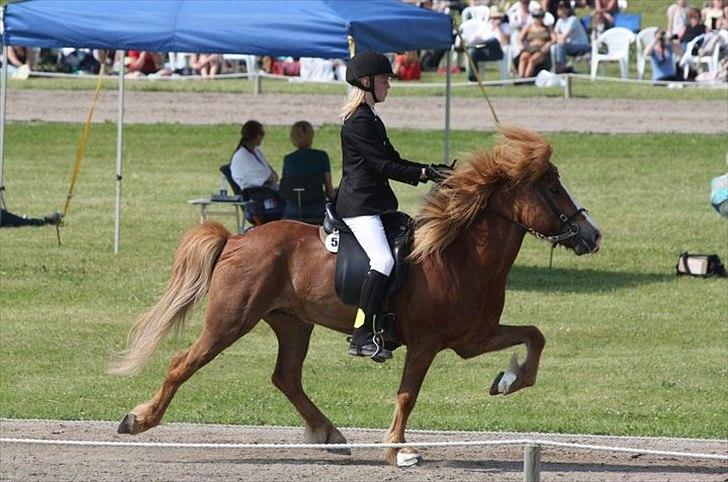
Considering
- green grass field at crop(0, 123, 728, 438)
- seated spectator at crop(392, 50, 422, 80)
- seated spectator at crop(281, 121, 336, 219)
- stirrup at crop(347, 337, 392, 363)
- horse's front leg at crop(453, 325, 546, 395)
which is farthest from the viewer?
seated spectator at crop(392, 50, 422, 80)

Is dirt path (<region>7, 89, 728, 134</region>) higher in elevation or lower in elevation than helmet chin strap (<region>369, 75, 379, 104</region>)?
lower

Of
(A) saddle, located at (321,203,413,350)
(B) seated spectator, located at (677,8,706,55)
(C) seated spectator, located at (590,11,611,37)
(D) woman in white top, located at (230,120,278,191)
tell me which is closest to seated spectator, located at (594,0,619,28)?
(C) seated spectator, located at (590,11,611,37)

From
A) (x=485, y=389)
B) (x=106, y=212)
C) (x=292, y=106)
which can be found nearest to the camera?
(x=485, y=389)

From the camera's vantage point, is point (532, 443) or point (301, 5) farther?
point (301, 5)

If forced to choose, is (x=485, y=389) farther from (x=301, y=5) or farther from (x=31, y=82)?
(x=31, y=82)

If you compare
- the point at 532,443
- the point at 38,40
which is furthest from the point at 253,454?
the point at 38,40

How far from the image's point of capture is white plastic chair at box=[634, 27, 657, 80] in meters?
33.1

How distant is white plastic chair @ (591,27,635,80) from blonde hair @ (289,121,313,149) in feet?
53.4

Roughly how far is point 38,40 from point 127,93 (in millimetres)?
15501

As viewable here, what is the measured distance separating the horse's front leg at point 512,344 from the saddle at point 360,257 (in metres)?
0.54

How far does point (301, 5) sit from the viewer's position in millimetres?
16141

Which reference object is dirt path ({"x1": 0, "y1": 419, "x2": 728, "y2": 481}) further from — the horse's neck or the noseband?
the noseband

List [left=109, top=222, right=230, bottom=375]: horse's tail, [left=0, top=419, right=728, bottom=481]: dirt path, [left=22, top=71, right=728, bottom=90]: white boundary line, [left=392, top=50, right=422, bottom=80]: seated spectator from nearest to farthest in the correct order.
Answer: [left=0, top=419, right=728, bottom=481]: dirt path → [left=109, top=222, right=230, bottom=375]: horse's tail → [left=22, top=71, right=728, bottom=90]: white boundary line → [left=392, top=50, right=422, bottom=80]: seated spectator

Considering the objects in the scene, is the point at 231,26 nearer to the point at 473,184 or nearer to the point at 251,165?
the point at 251,165
